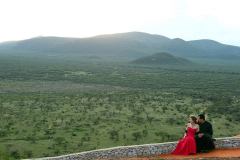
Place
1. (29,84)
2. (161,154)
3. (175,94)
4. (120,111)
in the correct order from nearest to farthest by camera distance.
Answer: (161,154)
(120,111)
(175,94)
(29,84)

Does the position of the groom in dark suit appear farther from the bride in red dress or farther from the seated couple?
the bride in red dress

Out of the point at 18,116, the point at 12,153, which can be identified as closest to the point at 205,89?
the point at 18,116

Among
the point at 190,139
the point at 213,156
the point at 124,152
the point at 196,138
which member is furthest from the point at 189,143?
the point at 124,152

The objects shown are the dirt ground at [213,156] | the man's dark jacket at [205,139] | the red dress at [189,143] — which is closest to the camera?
the dirt ground at [213,156]

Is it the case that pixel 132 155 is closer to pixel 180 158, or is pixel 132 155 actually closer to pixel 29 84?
pixel 180 158

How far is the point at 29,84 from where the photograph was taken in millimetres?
69000

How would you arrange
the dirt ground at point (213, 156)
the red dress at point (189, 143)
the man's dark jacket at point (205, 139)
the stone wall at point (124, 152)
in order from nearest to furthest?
the dirt ground at point (213, 156) < the red dress at point (189, 143) < the man's dark jacket at point (205, 139) < the stone wall at point (124, 152)

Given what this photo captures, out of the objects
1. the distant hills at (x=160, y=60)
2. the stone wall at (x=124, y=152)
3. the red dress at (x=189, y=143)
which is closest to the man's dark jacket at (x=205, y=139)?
the red dress at (x=189, y=143)

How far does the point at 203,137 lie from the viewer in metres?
18.3

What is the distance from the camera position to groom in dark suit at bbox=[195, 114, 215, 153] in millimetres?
18312

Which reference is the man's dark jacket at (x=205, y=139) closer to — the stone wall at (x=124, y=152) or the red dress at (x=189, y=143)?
the red dress at (x=189, y=143)

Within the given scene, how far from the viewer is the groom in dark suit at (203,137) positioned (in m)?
18.3

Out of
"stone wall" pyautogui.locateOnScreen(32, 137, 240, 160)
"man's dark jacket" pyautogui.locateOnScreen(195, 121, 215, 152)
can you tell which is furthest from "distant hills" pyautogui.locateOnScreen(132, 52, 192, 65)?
"man's dark jacket" pyautogui.locateOnScreen(195, 121, 215, 152)

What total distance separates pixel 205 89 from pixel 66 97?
23013mm
